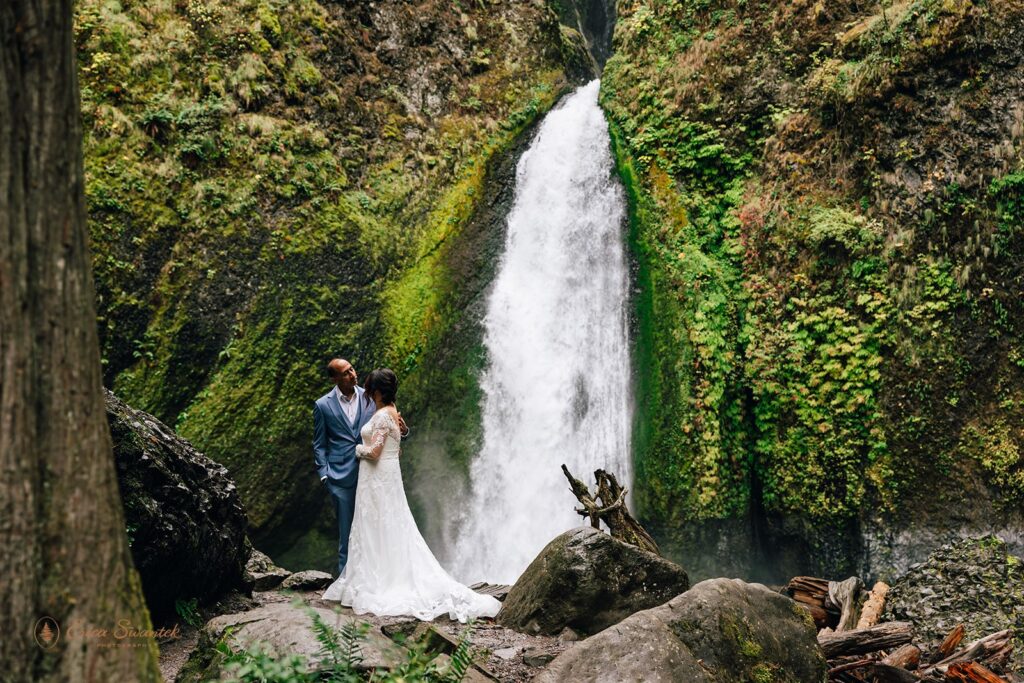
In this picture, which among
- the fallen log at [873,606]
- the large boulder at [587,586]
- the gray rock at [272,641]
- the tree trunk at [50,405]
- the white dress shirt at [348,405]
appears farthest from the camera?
the fallen log at [873,606]

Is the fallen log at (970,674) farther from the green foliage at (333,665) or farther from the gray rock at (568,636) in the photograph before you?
the green foliage at (333,665)

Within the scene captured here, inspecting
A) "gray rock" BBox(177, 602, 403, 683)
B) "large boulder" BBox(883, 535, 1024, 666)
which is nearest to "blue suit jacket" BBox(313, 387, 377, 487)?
"gray rock" BBox(177, 602, 403, 683)

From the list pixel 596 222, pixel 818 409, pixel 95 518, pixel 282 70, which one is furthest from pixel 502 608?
pixel 282 70

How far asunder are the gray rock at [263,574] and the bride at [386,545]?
1290 mm

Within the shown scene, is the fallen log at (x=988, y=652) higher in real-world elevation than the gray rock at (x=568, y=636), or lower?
lower

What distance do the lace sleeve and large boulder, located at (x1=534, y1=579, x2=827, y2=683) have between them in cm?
248

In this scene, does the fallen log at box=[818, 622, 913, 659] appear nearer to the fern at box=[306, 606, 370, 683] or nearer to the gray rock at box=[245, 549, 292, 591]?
the fern at box=[306, 606, 370, 683]

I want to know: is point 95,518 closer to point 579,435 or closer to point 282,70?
point 579,435

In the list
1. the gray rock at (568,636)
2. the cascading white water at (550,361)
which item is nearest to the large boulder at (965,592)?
the gray rock at (568,636)

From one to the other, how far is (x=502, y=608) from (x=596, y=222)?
7.45 m

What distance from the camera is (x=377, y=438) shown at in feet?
20.4

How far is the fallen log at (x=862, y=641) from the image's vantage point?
598 centimetres

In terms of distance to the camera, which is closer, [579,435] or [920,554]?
[920,554]

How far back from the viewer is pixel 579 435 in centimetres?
1098
